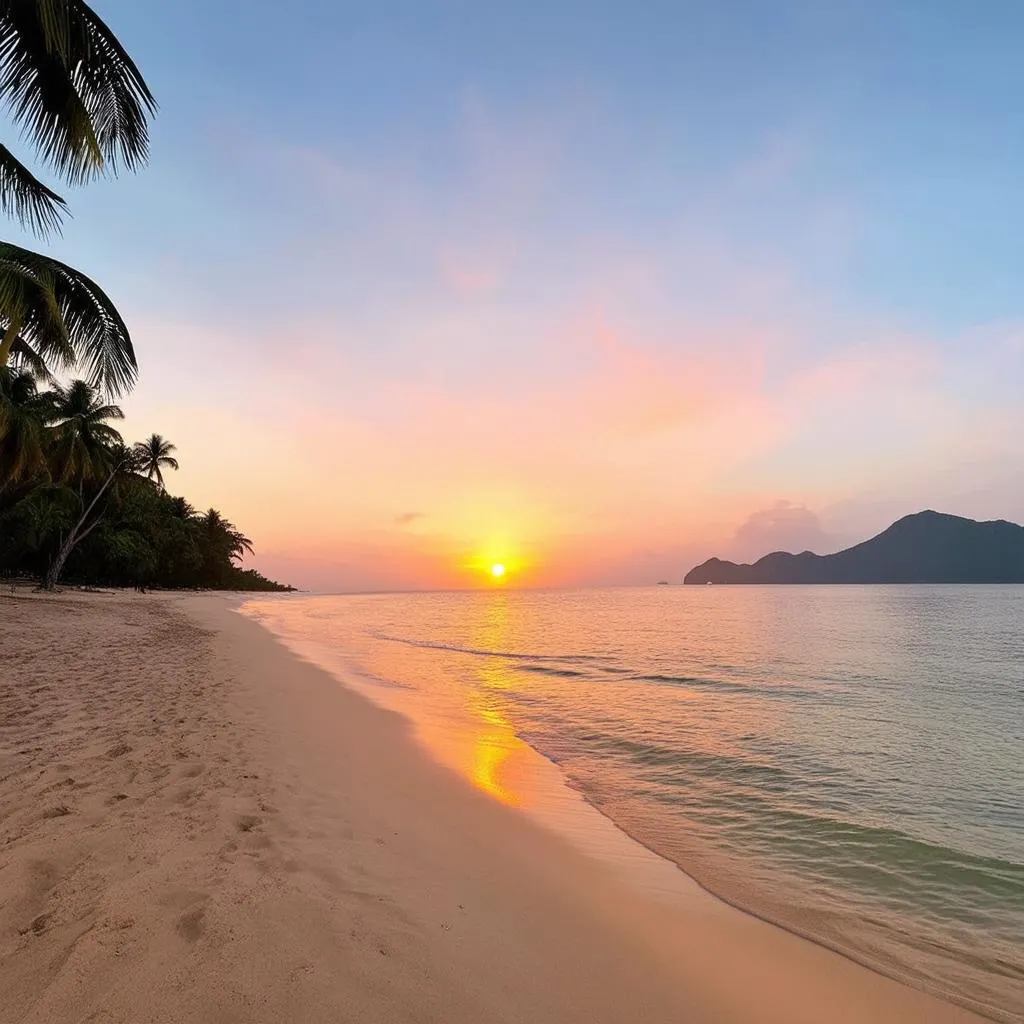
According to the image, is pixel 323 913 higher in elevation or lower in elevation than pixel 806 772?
higher

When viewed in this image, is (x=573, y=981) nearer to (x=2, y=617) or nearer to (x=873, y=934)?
(x=873, y=934)

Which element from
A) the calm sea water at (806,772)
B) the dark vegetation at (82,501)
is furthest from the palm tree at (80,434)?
the calm sea water at (806,772)

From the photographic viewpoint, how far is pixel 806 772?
984 centimetres

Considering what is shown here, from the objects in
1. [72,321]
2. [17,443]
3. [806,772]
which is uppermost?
[17,443]

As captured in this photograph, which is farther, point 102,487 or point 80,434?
point 102,487

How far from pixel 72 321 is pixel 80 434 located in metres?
38.9

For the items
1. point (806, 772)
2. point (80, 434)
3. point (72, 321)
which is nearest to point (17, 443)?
point (80, 434)

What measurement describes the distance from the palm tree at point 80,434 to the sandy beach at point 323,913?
40862 millimetres

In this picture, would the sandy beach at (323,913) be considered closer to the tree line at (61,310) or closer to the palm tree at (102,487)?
the tree line at (61,310)

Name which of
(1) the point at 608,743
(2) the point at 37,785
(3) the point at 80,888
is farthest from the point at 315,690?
(3) the point at 80,888

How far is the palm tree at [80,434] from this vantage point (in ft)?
132

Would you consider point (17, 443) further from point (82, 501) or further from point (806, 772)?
point (806, 772)

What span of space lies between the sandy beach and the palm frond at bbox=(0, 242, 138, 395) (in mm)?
6456

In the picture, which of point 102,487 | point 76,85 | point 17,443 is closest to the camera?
point 76,85
